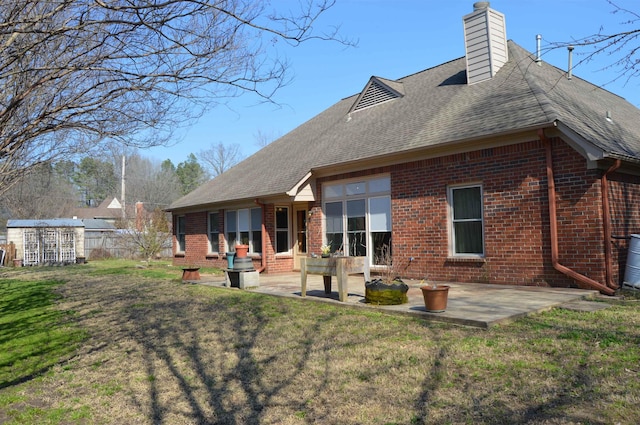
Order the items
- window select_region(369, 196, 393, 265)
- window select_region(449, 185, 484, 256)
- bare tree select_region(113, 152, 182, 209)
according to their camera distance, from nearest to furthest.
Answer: window select_region(449, 185, 484, 256) < window select_region(369, 196, 393, 265) < bare tree select_region(113, 152, 182, 209)

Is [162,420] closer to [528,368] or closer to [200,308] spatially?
[528,368]

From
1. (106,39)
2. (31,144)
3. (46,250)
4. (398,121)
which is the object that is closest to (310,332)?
(106,39)

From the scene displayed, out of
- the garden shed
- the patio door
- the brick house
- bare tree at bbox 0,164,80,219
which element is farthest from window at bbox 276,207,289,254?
bare tree at bbox 0,164,80,219

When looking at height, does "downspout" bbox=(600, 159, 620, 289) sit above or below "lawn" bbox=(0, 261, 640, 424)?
above

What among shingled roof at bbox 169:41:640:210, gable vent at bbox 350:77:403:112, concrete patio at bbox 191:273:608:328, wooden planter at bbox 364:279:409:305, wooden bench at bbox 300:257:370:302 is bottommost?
concrete patio at bbox 191:273:608:328

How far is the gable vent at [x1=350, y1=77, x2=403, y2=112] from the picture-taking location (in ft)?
51.7

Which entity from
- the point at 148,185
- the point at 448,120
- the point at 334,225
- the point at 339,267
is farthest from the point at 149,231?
the point at 148,185

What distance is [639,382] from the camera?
161 inches

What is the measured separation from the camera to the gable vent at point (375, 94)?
15.8 m

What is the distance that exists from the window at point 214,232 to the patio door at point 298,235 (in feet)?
14.1

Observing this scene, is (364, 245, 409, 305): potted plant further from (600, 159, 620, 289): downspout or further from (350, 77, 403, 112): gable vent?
(350, 77, 403, 112): gable vent

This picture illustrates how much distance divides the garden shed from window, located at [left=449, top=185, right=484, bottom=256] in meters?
22.2

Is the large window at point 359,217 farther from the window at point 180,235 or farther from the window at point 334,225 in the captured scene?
the window at point 180,235

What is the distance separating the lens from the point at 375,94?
1628cm
